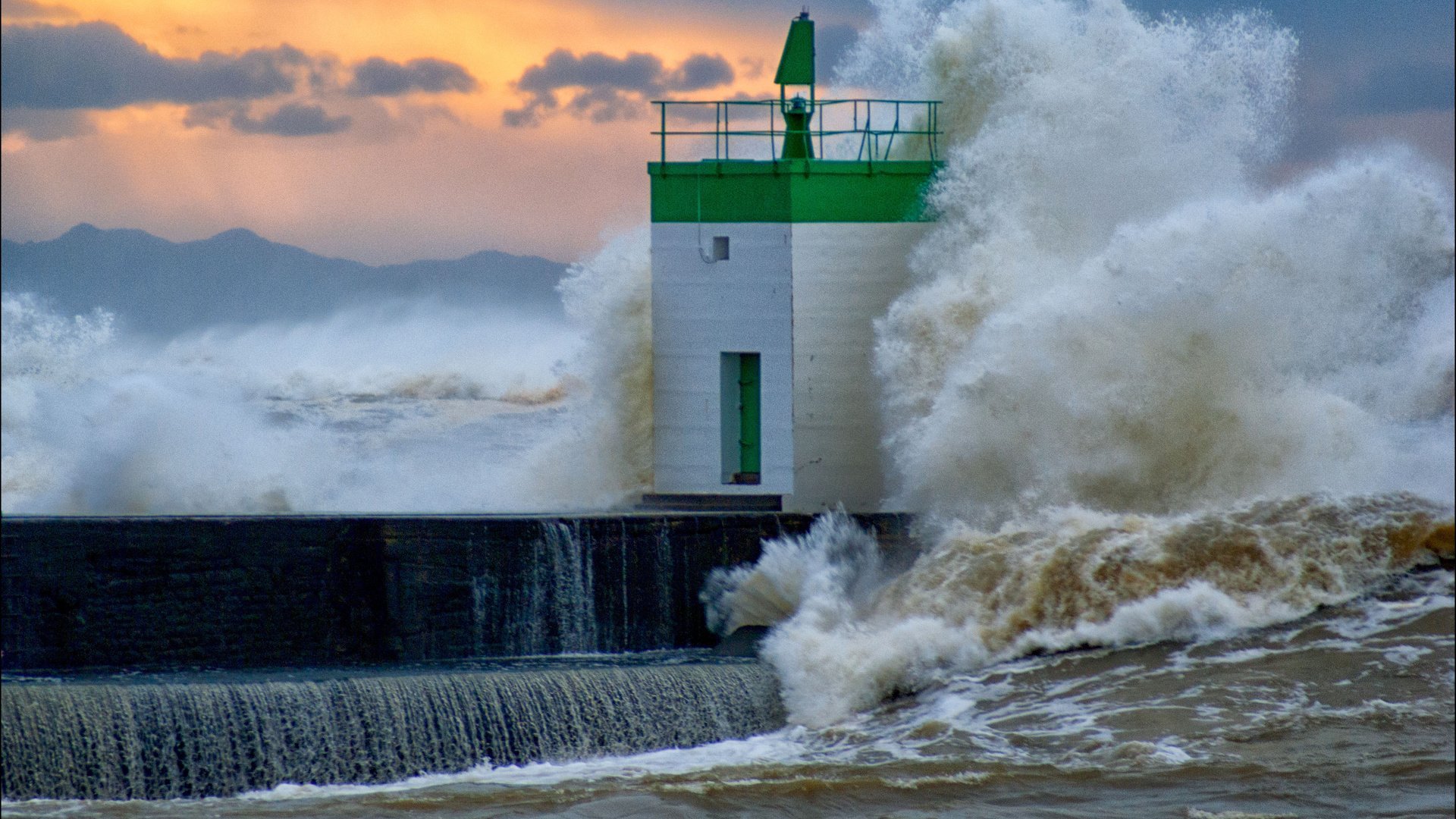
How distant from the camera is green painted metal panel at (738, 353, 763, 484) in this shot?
12.9 meters

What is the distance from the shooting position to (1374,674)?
28.6ft

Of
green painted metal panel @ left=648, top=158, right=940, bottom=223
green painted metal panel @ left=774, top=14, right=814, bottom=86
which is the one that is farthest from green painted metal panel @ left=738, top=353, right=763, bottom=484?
green painted metal panel @ left=774, top=14, right=814, bottom=86

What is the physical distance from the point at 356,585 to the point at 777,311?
3.75 meters

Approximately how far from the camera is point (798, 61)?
13.4 metres

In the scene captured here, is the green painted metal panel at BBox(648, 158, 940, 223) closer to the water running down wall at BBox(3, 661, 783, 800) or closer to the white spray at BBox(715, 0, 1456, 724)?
the white spray at BBox(715, 0, 1456, 724)

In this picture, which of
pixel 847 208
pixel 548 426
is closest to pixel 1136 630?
pixel 847 208

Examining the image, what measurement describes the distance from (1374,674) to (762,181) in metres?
5.94

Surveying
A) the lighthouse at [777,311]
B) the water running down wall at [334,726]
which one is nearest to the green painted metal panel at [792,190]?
the lighthouse at [777,311]

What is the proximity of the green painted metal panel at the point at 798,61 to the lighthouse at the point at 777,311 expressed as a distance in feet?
2.15

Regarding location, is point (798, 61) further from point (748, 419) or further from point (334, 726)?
point (334, 726)

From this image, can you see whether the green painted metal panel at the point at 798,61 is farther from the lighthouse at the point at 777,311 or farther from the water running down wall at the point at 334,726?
the water running down wall at the point at 334,726

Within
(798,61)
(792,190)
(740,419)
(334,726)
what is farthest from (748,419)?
(334,726)

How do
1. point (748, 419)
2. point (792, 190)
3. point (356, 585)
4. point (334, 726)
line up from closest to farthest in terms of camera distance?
point (334, 726), point (356, 585), point (792, 190), point (748, 419)

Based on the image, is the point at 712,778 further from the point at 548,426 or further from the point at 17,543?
the point at 548,426
